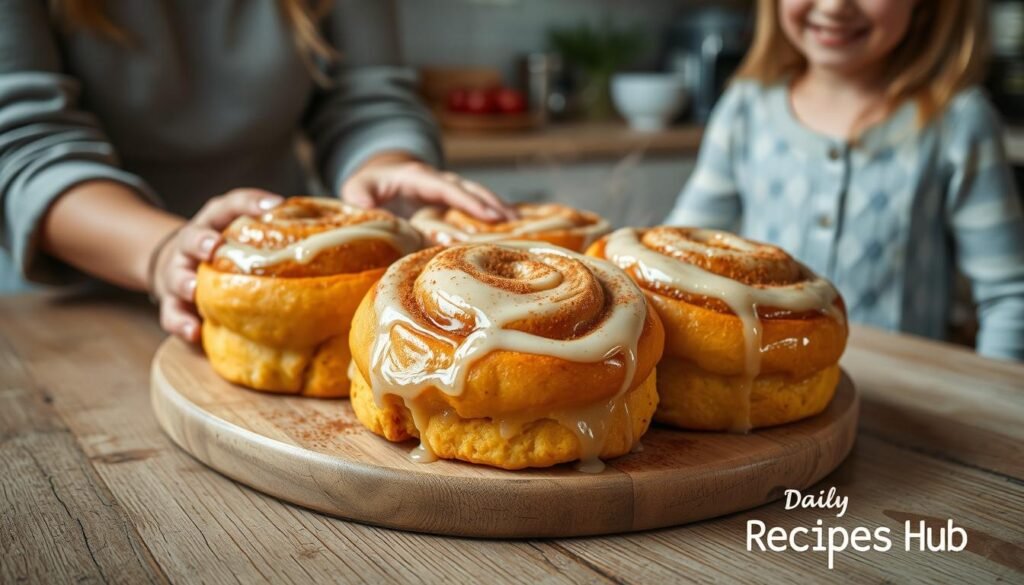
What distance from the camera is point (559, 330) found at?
2.59 feet

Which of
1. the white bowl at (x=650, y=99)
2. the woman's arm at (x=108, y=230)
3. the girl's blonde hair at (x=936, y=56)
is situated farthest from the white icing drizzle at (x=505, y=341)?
the white bowl at (x=650, y=99)

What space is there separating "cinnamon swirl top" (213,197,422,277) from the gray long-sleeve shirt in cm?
51

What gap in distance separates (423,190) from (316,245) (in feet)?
1.46

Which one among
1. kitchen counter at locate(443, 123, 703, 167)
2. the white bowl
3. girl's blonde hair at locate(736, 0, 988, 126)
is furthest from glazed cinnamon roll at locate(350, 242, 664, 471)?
the white bowl

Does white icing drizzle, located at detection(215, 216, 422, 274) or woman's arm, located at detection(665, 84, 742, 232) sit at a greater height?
white icing drizzle, located at detection(215, 216, 422, 274)

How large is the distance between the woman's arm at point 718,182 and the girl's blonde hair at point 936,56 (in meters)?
0.38

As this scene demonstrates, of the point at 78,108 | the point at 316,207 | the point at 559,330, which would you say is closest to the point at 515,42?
the point at 78,108

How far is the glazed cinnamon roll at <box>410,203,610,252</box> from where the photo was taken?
1180 millimetres

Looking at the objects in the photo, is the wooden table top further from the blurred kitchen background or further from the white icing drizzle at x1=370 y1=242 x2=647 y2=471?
the blurred kitchen background

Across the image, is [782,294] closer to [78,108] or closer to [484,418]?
[484,418]

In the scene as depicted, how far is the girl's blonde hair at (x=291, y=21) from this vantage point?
1.55 metres

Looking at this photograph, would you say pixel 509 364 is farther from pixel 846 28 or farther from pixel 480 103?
pixel 480 103

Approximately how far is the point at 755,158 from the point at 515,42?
2.43 metres

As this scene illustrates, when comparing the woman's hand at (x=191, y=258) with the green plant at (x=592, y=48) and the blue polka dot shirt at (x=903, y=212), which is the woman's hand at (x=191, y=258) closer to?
the blue polka dot shirt at (x=903, y=212)
